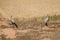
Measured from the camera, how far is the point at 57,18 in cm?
819

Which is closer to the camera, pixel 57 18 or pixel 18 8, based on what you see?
pixel 57 18

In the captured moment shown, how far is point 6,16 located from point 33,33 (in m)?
1.21

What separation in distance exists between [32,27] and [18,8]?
1.19 metres

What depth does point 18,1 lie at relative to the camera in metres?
9.16

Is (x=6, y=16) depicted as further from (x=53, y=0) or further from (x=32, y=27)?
(x=53, y=0)

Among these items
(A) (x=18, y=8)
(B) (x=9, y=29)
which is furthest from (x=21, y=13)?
(B) (x=9, y=29)

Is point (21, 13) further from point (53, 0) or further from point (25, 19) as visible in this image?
point (53, 0)

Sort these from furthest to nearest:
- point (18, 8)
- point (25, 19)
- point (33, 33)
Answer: point (18, 8)
point (25, 19)
point (33, 33)

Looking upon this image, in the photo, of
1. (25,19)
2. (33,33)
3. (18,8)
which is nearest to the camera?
(33,33)

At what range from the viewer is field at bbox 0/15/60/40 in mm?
7484

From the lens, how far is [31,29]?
304 inches

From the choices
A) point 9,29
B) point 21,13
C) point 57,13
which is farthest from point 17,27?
point 57,13

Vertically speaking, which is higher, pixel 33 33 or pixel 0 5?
pixel 0 5

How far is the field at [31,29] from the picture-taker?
7484mm
